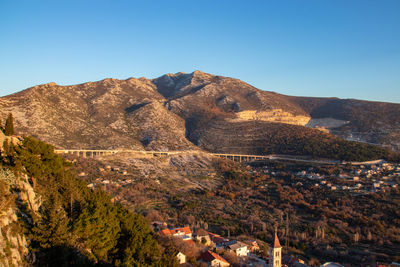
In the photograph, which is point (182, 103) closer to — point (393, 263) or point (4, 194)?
point (393, 263)

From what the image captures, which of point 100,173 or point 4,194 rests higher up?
point 4,194

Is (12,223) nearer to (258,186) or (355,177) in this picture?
(258,186)

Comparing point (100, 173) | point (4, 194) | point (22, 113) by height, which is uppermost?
point (22, 113)

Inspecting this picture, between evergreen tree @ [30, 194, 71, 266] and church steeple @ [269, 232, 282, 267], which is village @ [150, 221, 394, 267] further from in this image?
evergreen tree @ [30, 194, 71, 266]


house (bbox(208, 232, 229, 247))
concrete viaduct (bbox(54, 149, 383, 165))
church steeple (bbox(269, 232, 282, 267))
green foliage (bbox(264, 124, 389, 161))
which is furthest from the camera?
green foliage (bbox(264, 124, 389, 161))

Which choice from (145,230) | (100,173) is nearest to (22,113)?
(100,173)

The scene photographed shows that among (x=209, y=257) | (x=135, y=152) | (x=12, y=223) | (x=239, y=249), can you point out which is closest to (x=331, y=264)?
(x=239, y=249)

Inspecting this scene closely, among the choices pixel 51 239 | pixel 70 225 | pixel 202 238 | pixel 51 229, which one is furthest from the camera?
pixel 202 238

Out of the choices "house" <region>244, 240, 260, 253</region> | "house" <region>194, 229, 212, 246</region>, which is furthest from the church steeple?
"house" <region>194, 229, 212, 246</region>
